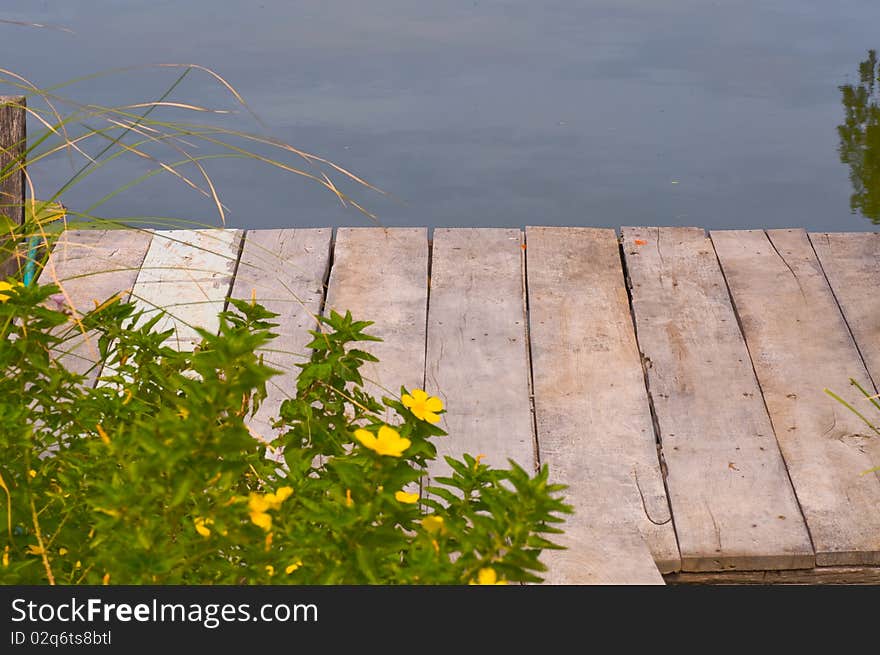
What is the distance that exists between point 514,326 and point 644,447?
83 cm

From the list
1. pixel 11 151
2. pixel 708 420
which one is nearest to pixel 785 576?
pixel 708 420

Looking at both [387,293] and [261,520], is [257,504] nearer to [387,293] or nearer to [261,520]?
[261,520]

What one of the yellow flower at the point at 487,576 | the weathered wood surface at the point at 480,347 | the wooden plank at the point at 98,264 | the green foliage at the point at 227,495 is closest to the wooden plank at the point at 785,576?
the weathered wood surface at the point at 480,347

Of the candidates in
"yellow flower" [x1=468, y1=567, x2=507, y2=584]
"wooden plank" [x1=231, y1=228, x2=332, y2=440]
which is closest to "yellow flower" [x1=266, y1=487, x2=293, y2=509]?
"yellow flower" [x1=468, y1=567, x2=507, y2=584]

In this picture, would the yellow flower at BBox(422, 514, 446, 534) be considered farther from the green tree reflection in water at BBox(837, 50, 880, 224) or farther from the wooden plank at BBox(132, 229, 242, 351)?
the green tree reflection in water at BBox(837, 50, 880, 224)

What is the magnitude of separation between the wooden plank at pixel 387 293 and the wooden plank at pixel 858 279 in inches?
57.3

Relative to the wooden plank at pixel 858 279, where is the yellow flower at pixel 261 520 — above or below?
above

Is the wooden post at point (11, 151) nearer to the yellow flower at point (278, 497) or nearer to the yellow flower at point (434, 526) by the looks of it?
the yellow flower at point (278, 497)

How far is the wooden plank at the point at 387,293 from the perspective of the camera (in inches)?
137

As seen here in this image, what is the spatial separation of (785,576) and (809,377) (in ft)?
3.10

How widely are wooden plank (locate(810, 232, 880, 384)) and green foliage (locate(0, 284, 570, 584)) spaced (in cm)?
227

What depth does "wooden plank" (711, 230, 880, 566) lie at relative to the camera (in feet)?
9.24
